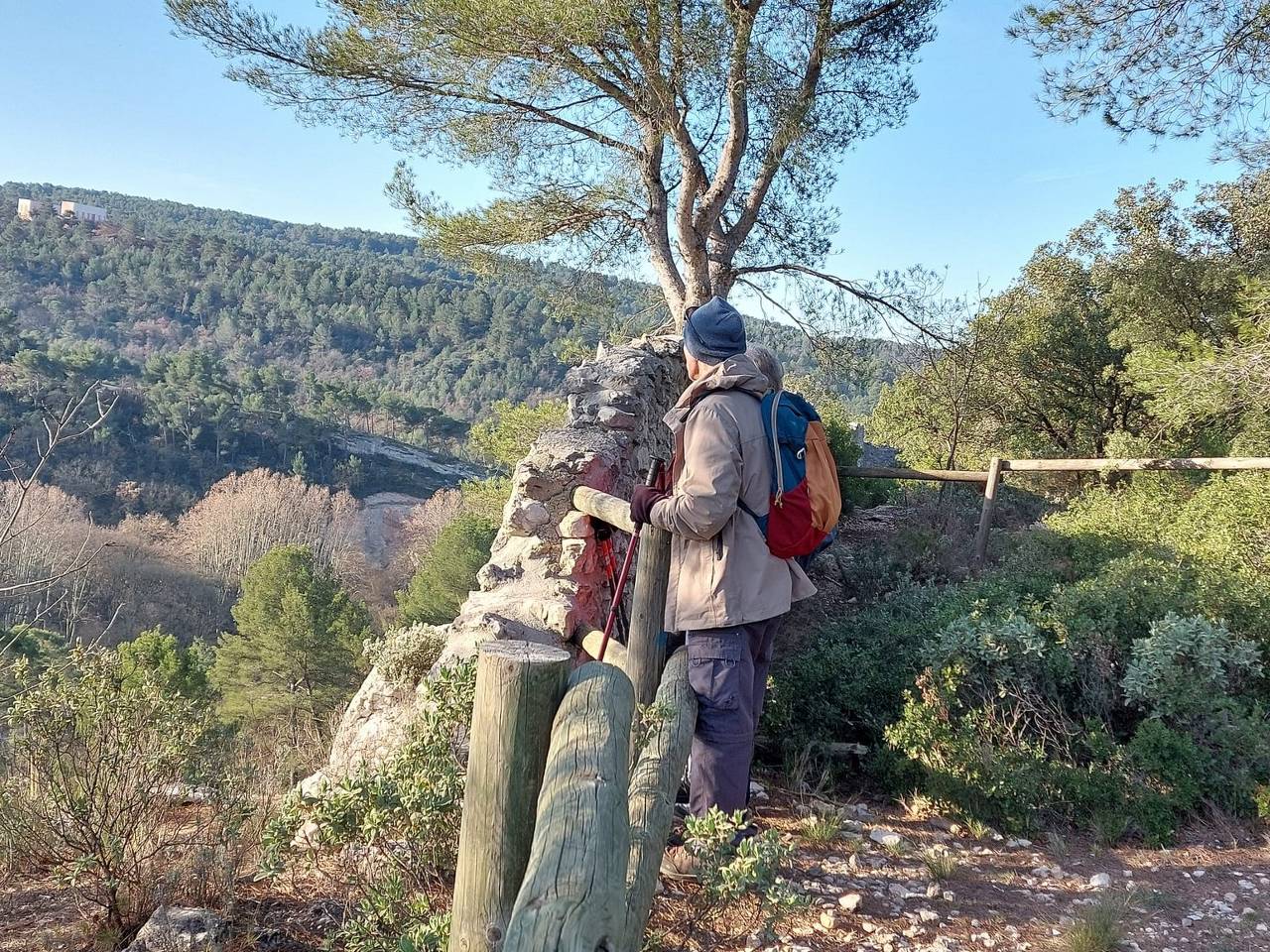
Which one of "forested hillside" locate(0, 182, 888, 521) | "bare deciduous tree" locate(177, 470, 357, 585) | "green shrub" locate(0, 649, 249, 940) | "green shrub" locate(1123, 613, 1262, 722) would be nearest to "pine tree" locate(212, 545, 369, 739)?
"green shrub" locate(0, 649, 249, 940)

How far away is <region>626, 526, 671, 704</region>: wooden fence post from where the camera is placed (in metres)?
2.64

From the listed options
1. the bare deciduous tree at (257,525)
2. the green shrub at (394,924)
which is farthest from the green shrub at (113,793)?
the bare deciduous tree at (257,525)

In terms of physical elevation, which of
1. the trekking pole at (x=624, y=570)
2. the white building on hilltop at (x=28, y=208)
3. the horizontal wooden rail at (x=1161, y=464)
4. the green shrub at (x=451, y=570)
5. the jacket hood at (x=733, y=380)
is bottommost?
the green shrub at (x=451, y=570)

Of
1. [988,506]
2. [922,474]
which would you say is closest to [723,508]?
[922,474]

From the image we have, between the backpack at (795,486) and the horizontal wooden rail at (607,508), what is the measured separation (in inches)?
18.6

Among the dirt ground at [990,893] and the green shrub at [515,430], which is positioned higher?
the green shrub at [515,430]

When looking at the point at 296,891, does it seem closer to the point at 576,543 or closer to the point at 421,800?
the point at 421,800

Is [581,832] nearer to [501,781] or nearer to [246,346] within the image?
[501,781]

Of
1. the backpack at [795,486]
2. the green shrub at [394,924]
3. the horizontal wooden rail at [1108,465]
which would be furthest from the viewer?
the horizontal wooden rail at [1108,465]

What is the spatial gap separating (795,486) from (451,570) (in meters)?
19.3

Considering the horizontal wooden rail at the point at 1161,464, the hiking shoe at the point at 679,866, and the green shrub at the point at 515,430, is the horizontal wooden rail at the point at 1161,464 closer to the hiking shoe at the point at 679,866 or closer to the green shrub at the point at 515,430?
the hiking shoe at the point at 679,866

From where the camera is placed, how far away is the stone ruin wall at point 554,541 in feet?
11.2

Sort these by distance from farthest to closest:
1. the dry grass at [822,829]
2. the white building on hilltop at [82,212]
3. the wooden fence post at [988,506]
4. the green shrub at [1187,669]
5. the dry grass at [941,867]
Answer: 1. the white building on hilltop at [82,212]
2. the wooden fence post at [988,506]
3. the green shrub at [1187,669]
4. the dry grass at [822,829]
5. the dry grass at [941,867]

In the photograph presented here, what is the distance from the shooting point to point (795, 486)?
8.27 ft
